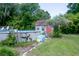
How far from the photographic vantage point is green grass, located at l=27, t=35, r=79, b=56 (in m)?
3.31

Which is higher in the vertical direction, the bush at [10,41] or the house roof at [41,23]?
the house roof at [41,23]

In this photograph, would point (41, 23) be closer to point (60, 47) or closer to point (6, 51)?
point (60, 47)

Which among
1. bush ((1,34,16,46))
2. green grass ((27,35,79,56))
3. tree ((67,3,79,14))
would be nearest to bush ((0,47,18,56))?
bush ((1,34,16,46))

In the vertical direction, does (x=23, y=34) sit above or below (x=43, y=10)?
below

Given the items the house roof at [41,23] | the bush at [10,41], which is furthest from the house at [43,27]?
the bush at [10,41]

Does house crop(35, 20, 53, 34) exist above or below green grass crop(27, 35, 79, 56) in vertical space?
above

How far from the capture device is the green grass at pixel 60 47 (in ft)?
10.8

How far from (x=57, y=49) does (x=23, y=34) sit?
345 mm

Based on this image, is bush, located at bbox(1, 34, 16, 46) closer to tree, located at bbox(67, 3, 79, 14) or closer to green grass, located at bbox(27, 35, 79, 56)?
green grass, located at bbox(27, 35, 79, 56)

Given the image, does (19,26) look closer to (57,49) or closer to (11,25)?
(11,25)

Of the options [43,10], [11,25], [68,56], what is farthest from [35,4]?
[68,56]

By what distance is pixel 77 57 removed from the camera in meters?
3.30

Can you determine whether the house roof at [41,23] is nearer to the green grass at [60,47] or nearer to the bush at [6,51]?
the green grass at [60,47]

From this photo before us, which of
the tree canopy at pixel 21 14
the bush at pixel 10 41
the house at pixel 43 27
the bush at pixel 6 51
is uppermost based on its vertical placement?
the tree canopy at pixel 21 14
